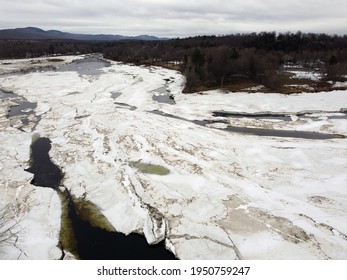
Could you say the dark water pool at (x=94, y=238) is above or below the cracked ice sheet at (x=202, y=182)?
below

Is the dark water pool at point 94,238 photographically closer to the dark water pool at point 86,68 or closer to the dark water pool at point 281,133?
the dark water pool at point 281,133

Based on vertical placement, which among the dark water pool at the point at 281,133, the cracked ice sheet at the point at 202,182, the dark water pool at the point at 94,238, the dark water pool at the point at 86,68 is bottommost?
the dark water pool at the point at 94,238

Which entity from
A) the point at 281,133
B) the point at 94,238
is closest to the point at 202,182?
the point at 94,238

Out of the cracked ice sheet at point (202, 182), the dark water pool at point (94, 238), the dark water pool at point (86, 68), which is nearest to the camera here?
the dark water pool at point (94, 238)

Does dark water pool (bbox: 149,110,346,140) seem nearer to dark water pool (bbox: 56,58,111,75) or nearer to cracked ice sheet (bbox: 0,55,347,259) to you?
cracked ice sheet (bbox: 0,55,347,259)

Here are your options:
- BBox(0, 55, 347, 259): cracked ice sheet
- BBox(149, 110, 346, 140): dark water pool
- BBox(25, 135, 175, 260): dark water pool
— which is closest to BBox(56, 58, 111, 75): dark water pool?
BBox(0, 55, 347, 259): cracked ice sheet

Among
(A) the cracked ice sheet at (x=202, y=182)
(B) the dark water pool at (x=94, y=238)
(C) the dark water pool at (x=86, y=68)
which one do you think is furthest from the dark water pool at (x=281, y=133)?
(C) the dark water pool at (x=86, y=68)

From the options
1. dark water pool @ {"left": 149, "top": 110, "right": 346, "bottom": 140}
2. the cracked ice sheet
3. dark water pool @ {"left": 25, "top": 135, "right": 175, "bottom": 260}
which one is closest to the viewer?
dark water pool @ {"left": 25, "top": 135, "right": 175, "bottom": 260}

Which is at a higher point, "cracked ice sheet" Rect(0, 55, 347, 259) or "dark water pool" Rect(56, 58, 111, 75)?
"dark water pool" Rect(56, 58, 111, 75)

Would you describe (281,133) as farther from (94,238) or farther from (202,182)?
(94,238)
